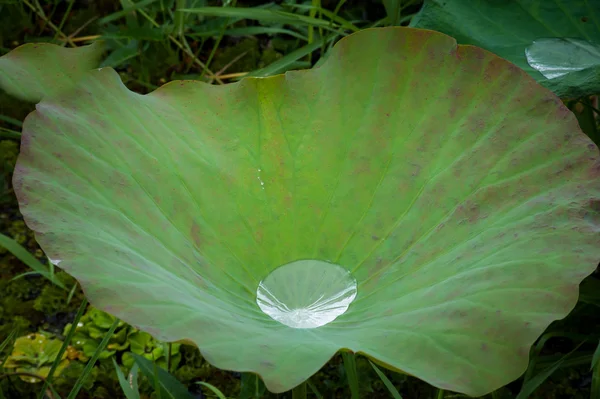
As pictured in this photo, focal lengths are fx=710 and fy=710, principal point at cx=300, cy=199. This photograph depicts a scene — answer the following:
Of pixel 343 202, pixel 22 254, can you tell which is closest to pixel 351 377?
pixel 343 202

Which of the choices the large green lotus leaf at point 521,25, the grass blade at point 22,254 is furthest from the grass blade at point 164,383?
the large green lotus leaf at point 521,25

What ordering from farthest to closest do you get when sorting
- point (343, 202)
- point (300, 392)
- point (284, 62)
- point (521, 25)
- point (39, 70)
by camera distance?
point (284, 62), point (521, 25), point (39, 70), point (343, 202), point (300, 392)

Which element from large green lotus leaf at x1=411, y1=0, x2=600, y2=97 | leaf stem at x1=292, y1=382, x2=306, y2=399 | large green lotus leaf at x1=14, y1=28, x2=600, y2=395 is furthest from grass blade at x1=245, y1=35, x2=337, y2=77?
leaf stem at x1=292, y1=382, x2=306, y2=399

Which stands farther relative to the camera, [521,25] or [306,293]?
[521,25]

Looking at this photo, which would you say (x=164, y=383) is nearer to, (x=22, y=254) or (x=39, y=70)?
(x=22, y=254)

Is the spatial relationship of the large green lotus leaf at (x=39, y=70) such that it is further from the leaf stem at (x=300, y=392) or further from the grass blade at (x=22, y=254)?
the leaf stem at (x=300, y=392)

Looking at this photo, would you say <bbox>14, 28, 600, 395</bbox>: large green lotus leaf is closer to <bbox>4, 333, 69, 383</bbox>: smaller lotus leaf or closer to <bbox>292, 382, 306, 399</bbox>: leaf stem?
<bbox>292, 382, 306, 399</bbox>: leaf stem
